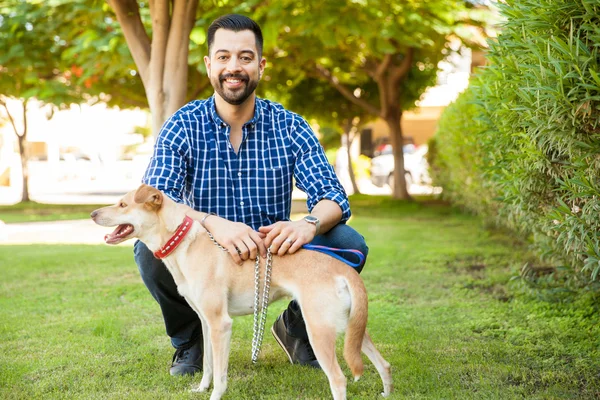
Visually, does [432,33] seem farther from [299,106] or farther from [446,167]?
[299,106]

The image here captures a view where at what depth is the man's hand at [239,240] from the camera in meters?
3.29

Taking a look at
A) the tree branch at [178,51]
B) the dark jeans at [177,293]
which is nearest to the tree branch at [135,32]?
the tree branch at [178,51]

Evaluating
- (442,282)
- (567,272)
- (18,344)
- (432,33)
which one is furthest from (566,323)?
(432,33)

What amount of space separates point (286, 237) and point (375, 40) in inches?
346

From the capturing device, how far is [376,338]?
4711mm

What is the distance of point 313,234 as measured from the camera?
11.2 feet

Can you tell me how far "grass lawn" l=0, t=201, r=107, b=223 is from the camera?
14.2 meters

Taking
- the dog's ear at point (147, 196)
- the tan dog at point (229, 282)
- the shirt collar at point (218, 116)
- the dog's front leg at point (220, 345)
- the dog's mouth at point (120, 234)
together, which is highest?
the shirt collar at point (218, 116)

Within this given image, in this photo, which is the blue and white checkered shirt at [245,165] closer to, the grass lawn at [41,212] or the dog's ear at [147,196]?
the dog's ear at [147,196]

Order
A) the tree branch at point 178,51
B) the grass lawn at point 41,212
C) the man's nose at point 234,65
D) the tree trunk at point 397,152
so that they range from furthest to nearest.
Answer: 1. the tree trunk at point 397,152
2. the grass lawn at point 41,212
3. the tree branch at point 178,51
4. the man's nose at point 234,65

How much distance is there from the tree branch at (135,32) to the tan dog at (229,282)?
396cm

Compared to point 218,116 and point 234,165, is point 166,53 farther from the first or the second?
point 234,165

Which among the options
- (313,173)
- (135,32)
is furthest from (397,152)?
(313,173)

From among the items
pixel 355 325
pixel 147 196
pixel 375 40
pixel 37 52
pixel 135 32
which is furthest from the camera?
pixel 37 52
